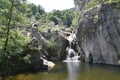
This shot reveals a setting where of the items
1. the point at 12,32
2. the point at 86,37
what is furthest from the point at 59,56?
the point at 12,32

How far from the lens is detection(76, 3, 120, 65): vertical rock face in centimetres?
3714

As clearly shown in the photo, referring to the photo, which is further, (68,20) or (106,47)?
(68,20)

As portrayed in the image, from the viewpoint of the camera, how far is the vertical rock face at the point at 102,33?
122 feet

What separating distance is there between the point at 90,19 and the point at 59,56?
11.8 m

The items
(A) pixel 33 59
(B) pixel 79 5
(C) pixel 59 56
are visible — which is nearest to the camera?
(A) pixel 33 59

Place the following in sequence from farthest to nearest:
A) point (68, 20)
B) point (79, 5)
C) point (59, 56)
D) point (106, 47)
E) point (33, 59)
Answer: point (68, 20) < point (79, 5) < point (59, 56) < point (106, 47) < point (33, 59)

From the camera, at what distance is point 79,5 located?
8825 cm

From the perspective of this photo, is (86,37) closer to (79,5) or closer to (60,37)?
(60,37)

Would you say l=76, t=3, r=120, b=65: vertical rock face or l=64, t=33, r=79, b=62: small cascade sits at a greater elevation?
l=76, t=3, r=120, b=65: vertical rock face

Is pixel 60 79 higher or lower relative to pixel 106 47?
lower

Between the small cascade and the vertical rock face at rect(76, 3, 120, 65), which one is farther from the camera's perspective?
the small cascade

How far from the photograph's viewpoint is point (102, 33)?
38.7m

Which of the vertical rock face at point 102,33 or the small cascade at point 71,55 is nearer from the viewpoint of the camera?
the vertical rock face at point 102,33

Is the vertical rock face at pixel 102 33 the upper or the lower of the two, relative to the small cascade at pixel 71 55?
upper
